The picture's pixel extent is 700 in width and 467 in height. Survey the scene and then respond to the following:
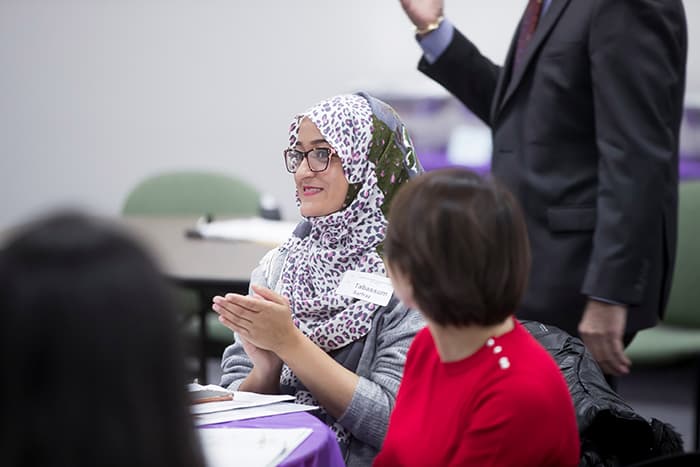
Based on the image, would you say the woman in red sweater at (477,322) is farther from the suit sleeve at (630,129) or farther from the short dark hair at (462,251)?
the suit sleeve at (630,129)

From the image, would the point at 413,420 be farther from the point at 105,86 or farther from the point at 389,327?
the point at 105,86

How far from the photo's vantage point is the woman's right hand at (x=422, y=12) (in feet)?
7.68

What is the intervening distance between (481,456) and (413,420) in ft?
0.52

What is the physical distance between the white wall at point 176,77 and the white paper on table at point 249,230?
48.3 inches

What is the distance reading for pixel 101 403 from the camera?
71cm

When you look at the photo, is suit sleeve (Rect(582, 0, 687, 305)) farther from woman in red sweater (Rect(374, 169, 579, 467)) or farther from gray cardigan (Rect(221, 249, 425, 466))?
woman in red sweater (Rect(374, 169, 579, 467))

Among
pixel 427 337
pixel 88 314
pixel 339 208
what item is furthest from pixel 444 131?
pixel 88 314

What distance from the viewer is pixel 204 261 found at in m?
2.93

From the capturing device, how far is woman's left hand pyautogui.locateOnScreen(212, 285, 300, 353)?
1.67 m

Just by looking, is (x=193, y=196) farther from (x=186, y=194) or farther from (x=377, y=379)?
(x=377, y=379)

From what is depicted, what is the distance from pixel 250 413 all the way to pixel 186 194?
2.50m

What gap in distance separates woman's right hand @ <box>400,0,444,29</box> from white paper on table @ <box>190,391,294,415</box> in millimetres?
1063

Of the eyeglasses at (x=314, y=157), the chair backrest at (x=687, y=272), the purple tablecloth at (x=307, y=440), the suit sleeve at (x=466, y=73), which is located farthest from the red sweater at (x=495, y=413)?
the chair backrest at (x=687, y=272)

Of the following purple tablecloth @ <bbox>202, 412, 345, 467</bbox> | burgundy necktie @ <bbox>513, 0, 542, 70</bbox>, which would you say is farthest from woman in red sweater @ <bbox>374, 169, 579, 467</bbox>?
burgundy necktie @ <bbox>513, 0, 542, 70</bbox>
